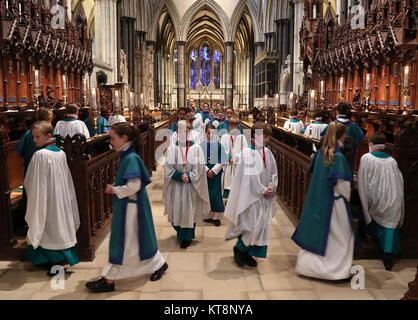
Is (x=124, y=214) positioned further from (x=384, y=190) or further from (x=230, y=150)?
(x=230, y=150)

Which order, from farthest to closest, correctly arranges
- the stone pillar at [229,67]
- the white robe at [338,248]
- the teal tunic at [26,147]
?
1. the stone pillar at [229,67]
2. the teal tunic at [26,147]
3. the white robe at [338,248]

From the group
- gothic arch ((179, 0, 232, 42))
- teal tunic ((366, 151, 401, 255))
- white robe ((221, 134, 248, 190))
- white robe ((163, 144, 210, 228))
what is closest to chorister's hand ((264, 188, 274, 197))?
white robe ((163, 144, 210, 228))

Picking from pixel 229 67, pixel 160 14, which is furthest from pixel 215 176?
pixel 160 14

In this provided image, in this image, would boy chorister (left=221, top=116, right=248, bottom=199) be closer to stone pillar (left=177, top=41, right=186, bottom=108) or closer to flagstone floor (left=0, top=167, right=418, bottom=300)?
flagstone floor (left=0, top=167, right=418, bottom=300)

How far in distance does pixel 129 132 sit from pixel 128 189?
502 millimetres

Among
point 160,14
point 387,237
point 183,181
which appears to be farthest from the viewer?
point 160,14

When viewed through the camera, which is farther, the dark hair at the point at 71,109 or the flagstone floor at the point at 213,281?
the dark hair at the point at 71,109

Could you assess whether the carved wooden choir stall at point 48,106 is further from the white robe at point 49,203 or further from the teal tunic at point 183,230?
the teal tunic at point 183,230

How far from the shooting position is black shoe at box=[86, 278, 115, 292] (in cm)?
335

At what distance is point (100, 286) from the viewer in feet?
11.0

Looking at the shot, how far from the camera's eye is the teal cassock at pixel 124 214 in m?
3.23

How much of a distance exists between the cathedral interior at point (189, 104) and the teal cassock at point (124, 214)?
15.6 inches

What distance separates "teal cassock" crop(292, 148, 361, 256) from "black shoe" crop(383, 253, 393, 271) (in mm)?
526

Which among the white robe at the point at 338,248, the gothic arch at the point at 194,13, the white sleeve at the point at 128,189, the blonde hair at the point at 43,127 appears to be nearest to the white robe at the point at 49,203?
the blonde hair at the point at 43,127
